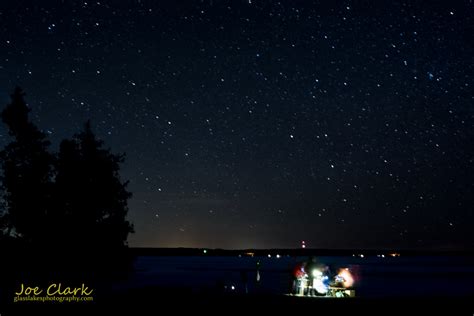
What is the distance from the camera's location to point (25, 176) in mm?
23188

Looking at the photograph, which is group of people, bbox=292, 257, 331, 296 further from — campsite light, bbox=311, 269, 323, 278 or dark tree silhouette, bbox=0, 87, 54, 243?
dark tree silhouette, bbox=0, 87, 54, 243

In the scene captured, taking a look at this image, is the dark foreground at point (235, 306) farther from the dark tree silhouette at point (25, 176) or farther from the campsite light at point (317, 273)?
the dark tree silhouette at point (25, 176)

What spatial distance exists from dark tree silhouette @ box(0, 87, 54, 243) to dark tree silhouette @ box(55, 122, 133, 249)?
0.75 meters

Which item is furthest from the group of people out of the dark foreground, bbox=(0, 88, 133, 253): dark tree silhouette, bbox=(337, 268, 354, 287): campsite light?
bbox=(0, 88, 133, 253): dark tree silhouette

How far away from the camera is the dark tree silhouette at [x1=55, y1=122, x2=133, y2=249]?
23.8 m

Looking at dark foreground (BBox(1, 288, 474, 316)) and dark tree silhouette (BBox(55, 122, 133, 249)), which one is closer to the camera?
dark foreground (BBox(1, 288, 474, 316))

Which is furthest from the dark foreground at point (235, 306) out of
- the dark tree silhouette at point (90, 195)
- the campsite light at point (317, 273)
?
the dark tree silhouette at point (90, 195)

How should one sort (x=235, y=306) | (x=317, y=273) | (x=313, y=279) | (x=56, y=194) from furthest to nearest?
(x=56, y=194) → (x=313, y=279) → (x=317, y=273) → (x=235, y=306)

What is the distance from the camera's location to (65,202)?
24047 mm

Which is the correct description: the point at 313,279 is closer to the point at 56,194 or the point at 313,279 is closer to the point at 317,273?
the point at 317,273

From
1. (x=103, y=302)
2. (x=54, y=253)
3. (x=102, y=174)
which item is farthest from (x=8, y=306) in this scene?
(x=102, y=174)

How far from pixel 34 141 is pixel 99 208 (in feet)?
14.9

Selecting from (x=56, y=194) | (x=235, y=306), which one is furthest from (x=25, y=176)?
(x=235, y=306)

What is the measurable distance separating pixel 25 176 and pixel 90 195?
318cm
